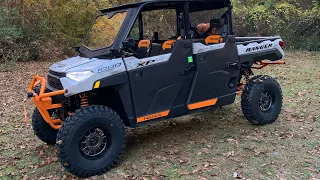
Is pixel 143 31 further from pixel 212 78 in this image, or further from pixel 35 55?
pixel 35 55

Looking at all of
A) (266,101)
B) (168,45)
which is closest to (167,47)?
(168,45)

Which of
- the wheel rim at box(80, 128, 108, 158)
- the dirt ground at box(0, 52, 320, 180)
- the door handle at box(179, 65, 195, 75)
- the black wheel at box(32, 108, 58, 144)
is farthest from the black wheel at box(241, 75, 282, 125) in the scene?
the black wheel at box(32, 108, 58, 144)

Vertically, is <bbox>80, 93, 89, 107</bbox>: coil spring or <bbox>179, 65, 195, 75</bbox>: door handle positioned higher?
<bbox>179, 65, 195, 75</bbox>: door handle

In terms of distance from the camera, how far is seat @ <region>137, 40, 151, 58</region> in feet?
15.2

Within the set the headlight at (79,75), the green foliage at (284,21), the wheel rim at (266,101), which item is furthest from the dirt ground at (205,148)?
the green foliage at (284,21)

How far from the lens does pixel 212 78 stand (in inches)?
199

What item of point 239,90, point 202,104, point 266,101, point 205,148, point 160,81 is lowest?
point 205,148

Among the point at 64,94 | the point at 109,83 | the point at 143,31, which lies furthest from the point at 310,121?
the point at 64,94

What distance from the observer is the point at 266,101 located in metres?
5.74

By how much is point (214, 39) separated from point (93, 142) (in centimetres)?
234

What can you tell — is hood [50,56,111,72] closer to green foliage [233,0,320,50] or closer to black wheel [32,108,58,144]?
black wheel [32,108,58,144]

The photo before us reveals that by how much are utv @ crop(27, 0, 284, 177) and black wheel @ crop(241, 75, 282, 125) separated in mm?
16

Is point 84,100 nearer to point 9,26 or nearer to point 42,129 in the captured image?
Result: point 42,129

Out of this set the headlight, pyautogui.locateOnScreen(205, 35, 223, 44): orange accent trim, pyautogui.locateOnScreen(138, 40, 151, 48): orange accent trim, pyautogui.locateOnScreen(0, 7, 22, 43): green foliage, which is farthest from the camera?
pyautogui.locateOnScreen(0, 7, 22, 43): green foliage
